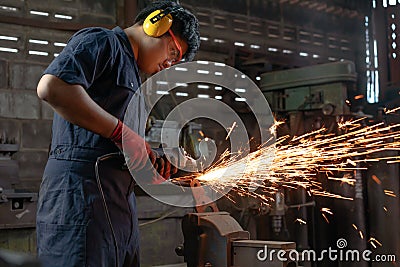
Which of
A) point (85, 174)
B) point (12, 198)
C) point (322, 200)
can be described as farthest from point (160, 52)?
point (322, 200)

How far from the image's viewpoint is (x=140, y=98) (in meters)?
1.85

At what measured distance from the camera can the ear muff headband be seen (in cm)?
182

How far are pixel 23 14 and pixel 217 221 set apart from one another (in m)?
1.73

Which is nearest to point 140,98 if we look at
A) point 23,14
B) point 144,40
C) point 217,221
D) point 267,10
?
point 144,40

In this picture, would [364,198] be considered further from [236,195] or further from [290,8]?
[290,8]

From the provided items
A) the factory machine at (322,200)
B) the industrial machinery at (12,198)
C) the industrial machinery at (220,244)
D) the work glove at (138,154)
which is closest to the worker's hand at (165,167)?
the work glove at (138,154)

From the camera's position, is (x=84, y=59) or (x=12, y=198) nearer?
(x=84, y=59)

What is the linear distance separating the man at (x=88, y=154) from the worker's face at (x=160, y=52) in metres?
0.09

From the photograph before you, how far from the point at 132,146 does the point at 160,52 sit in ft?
1.29

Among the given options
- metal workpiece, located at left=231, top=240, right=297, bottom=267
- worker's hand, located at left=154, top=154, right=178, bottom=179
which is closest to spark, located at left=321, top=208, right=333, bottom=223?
metal workpiece, located at left=231, top=240, right=297, bottom=267

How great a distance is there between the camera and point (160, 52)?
1881 mm

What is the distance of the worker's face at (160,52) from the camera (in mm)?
1862

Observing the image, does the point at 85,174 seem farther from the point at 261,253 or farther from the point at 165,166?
the point at 261,253

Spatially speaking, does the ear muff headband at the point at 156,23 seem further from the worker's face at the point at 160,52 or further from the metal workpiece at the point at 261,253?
the metal workpiece at the point at 261,253
